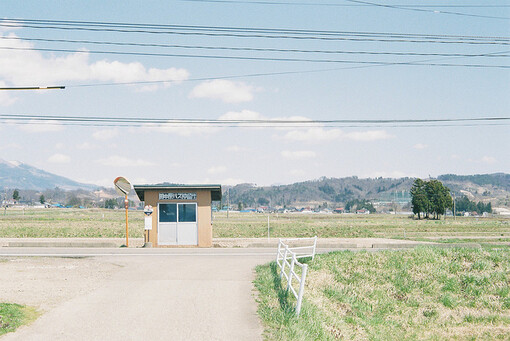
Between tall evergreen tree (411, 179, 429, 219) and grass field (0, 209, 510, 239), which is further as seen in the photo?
tall evergreen tree (411, 179, 429, 219)

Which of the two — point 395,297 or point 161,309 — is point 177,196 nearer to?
point 395,297

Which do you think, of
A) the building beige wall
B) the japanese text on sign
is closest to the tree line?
the building beige wall

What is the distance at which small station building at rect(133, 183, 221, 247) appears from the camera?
80.2 ft

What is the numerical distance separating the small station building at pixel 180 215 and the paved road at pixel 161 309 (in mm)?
8134

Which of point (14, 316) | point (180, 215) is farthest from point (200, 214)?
point (14, 316)

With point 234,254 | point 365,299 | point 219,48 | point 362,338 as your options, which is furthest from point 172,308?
point 219,48

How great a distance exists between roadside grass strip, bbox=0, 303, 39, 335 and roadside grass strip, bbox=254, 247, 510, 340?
4226 mm

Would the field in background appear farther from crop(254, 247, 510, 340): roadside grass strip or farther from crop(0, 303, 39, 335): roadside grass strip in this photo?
crop(0, 303, 39, 335): roadside grass strip

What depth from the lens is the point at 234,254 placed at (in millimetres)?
21031

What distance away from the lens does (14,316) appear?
28.5ft

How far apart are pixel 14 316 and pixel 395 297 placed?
9.87 m

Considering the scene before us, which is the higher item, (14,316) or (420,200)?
(420,200)

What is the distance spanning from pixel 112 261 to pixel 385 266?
31.3 feet

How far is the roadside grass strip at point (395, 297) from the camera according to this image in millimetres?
9694
